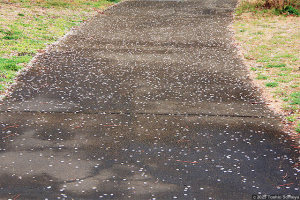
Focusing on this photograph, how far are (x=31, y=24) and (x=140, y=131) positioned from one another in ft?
34.2

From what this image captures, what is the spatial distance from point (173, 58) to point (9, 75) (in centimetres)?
488

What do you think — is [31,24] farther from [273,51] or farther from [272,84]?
[272,84]

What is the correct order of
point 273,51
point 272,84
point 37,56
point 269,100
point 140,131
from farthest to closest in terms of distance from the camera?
point 273,51
point 37,56
point 272,84
point 269,100
point 140,131

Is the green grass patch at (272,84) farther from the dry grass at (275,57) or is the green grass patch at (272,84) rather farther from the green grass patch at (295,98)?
the green grass patch at (295,98)

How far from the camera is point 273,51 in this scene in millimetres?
11711

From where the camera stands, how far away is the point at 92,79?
9.02 m

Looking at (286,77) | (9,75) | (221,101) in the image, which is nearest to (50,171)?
(221,101)

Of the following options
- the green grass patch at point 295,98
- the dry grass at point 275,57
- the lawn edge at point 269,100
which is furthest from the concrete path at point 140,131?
the green grass patch at point 295,98

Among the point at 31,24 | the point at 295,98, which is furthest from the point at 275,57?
the point at 31,24

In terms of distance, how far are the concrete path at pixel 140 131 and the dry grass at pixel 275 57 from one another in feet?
1.30

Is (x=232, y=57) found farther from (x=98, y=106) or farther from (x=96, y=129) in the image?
(x=96, y=129)

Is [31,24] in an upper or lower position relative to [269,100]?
upper

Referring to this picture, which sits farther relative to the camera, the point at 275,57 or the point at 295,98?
the point at 275,57

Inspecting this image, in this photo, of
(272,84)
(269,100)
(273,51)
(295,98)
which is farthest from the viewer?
(273,51)
